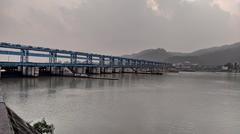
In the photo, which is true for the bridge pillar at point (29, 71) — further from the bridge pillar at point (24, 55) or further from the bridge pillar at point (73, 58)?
the bridge pillar at point (73, 58)

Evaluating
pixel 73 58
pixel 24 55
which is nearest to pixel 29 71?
pixel 24 55

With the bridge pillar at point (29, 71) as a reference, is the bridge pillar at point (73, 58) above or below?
above

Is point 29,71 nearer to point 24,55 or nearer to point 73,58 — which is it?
point 24,55

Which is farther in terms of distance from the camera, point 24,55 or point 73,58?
point 73,58

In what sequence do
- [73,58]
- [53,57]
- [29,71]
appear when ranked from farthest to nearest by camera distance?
[73,58] < [53,57] < [29,71]

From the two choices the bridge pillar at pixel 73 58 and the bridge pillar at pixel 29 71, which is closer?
the bridge pillar at pixel 29 71

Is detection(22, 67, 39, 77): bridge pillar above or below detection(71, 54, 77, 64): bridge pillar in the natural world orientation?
below

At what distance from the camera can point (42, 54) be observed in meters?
42.8

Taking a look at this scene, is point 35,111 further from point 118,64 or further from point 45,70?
point 118,64

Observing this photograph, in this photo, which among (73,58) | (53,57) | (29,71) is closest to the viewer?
(29,71)

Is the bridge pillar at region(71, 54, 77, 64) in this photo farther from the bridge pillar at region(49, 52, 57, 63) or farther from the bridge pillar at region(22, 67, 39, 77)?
the bridge pillar at region(22, 67, 39, 77)

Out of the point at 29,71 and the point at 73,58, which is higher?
the point at 73,58

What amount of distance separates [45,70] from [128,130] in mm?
38720

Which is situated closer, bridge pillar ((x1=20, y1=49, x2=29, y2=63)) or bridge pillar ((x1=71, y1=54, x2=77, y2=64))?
bridge pillar ((x1=20, y1=49, x2=29, y2=63))
